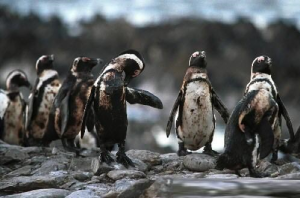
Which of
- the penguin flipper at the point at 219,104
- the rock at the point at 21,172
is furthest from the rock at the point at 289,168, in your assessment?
the rock at the point at 21,172

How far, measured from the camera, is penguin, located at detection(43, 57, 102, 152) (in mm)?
6980

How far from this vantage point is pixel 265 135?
551 cm

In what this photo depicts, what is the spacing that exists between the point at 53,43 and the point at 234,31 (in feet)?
19.8

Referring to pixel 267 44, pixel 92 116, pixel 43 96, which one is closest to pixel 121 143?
pixel 92 116

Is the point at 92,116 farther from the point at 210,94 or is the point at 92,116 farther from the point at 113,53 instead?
the point at 113,53

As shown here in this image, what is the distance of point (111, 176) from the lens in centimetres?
569

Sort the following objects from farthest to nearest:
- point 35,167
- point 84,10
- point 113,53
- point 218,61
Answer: point 84,10
point 113,53
point 218,61
point 35,167

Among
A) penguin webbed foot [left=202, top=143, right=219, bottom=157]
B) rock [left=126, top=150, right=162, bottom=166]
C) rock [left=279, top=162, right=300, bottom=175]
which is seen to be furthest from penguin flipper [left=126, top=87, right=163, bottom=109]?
rock [left=279, top=162, right=300, bottom=175]

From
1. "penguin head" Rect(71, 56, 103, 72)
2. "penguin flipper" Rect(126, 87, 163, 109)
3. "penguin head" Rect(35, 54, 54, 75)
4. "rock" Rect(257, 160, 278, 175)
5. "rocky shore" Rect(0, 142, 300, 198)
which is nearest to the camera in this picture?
"rocky shore" Rect(0, 142, 300, 198)

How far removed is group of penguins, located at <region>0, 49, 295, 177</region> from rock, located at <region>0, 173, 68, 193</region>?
44cm

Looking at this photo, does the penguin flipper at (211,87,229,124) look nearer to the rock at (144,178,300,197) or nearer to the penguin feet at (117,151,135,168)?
the penguin feet at (117,151,135,168)

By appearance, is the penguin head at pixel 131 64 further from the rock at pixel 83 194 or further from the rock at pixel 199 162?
the rock at pixel 83 194

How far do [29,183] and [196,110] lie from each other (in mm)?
1680

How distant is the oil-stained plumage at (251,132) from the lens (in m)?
5.50
